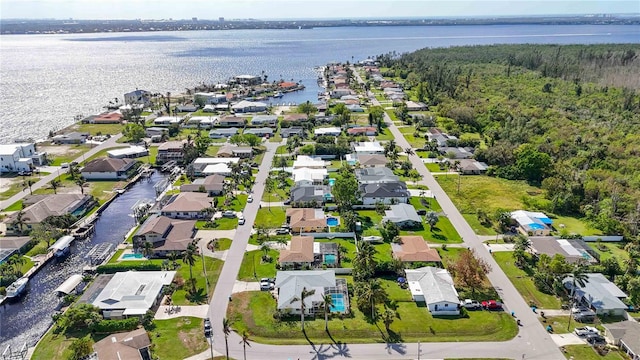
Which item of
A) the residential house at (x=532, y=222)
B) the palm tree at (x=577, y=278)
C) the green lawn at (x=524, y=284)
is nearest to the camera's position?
the palm tree at (x=577, y=278)

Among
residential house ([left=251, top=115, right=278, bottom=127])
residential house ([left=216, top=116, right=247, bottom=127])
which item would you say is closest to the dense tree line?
residential house ([left=251, top=115, right=278, bottom=127])

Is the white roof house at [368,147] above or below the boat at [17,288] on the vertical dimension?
above

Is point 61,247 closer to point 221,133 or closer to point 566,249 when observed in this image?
point 221,133

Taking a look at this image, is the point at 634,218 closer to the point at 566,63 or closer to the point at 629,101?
the point at 629,101

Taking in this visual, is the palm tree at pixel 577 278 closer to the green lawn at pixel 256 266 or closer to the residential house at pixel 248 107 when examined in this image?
the green lawn at pixel 256 266

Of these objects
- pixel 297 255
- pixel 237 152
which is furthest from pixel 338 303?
pixel 237 152

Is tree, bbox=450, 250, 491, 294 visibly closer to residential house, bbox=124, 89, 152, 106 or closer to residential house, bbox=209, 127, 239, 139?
residential house, bbox=209, 127, 239, 139

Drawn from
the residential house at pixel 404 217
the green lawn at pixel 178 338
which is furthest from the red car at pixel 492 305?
the green lawn at pixel 178 338
